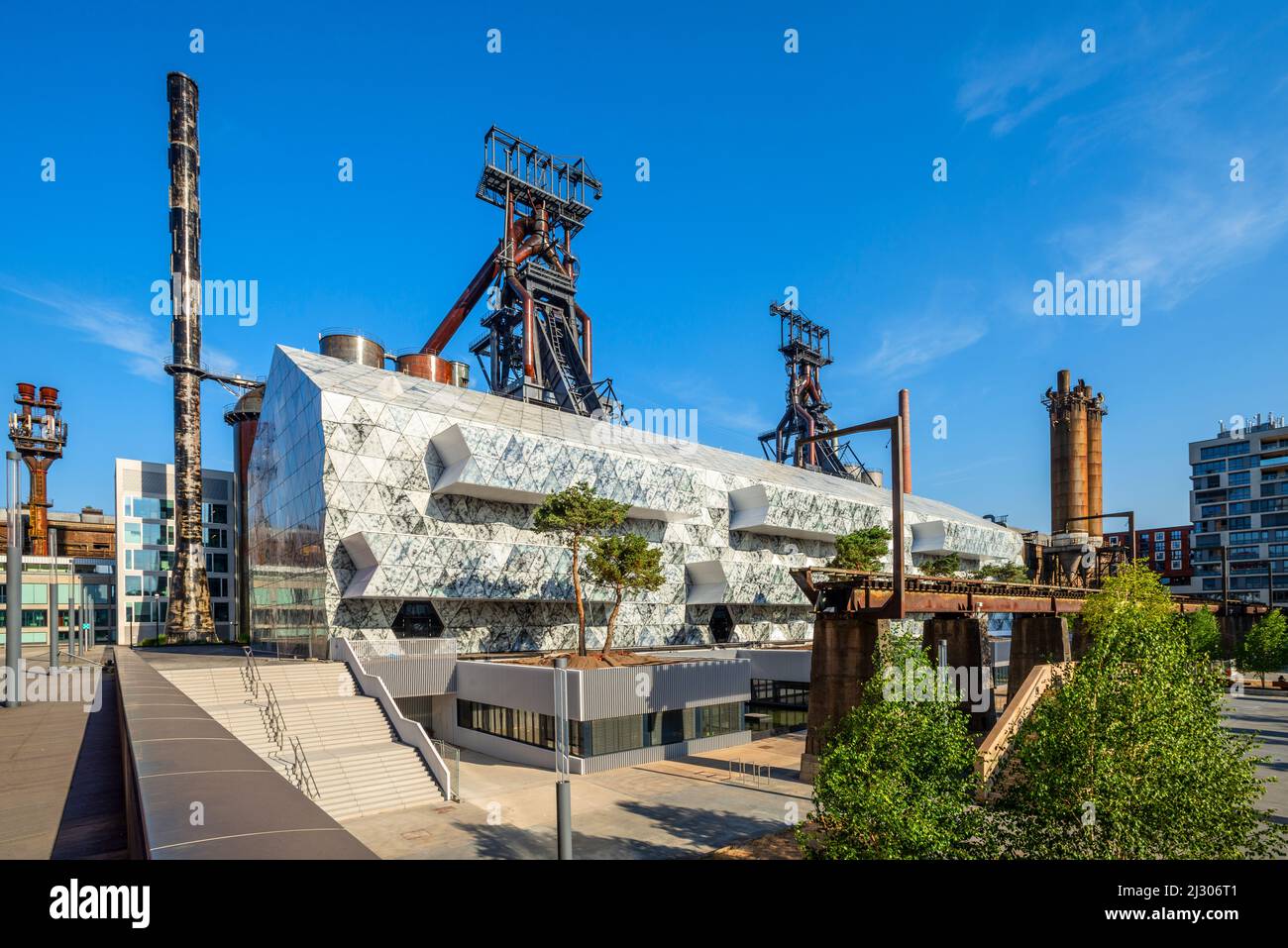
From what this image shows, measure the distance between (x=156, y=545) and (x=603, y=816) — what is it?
7885cm

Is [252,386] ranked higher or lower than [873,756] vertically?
higher

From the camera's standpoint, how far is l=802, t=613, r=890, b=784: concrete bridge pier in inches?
1029

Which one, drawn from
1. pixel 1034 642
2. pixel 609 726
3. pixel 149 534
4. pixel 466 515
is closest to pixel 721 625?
pixel 466 515

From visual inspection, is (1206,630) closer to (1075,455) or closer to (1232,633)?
(1232,633)

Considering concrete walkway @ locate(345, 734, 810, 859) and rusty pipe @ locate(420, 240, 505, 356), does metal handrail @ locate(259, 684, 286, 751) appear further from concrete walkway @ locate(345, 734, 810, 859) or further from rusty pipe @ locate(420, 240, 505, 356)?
rusty pipe @ locate(420, 240, 505, 356)

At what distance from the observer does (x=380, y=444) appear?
136ft

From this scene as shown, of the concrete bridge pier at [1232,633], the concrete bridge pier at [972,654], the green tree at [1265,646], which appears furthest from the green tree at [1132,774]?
the concrete bridge pier at [1232,633]

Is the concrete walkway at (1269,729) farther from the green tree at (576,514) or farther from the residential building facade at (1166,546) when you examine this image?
the residential building facade at (1166,546)

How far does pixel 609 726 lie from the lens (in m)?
31.6

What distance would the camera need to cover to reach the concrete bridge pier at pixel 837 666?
26125 millimetres

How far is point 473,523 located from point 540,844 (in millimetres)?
26139
